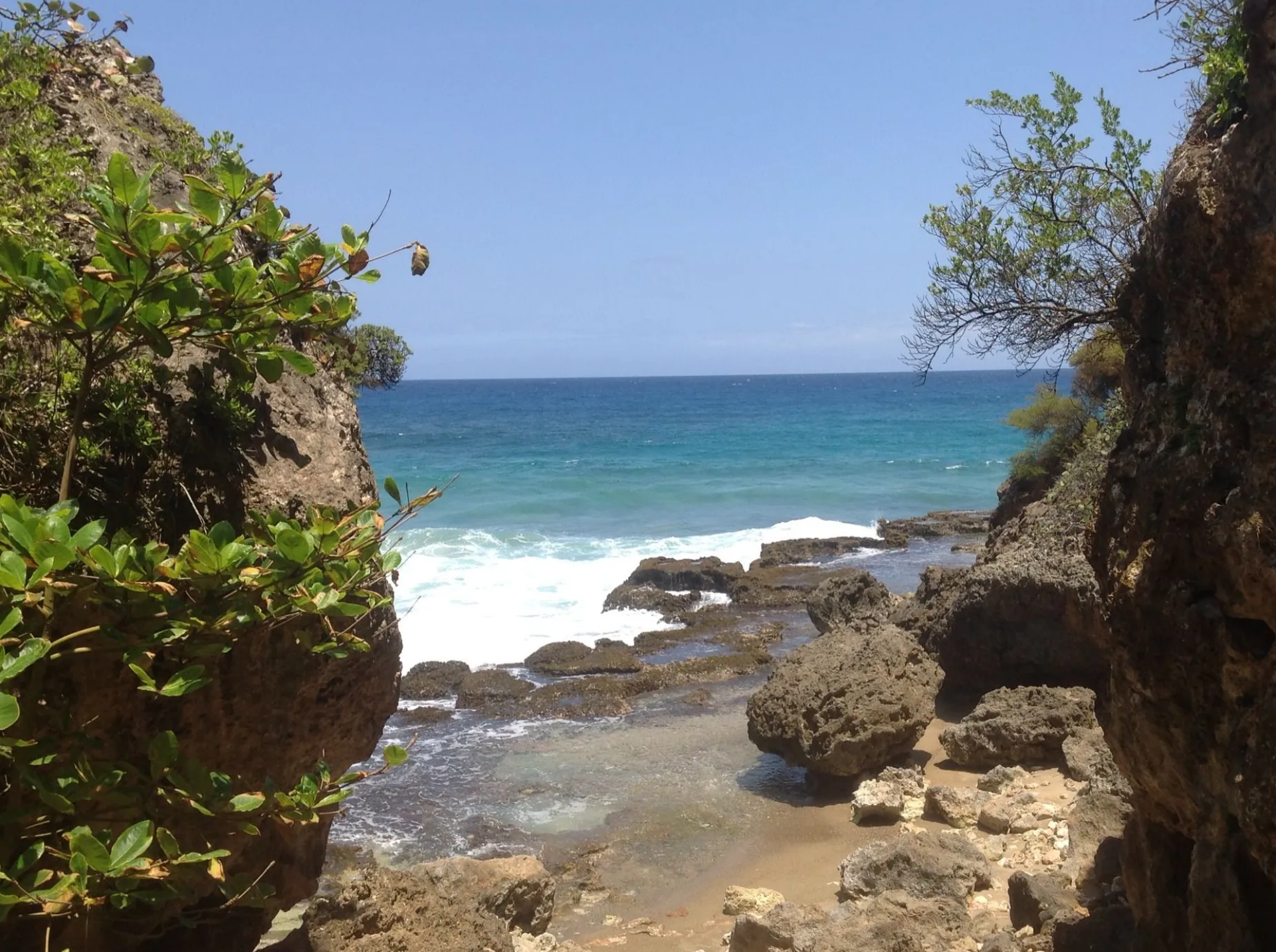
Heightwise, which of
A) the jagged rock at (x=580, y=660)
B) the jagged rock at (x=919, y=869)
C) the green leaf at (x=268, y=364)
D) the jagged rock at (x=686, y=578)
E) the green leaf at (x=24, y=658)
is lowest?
the jagged rock at (x=580, y=660)

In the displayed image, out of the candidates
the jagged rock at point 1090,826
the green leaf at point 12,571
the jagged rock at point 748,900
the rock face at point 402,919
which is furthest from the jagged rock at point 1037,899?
the green leaf at point 12,571

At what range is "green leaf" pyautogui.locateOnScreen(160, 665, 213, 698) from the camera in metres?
2.76

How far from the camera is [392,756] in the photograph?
11.6 feet

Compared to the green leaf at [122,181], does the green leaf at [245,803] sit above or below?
below

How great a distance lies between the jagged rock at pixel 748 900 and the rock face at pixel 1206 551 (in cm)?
344

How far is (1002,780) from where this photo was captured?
352 inches

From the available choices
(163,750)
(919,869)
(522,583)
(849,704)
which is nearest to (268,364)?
(163,750)

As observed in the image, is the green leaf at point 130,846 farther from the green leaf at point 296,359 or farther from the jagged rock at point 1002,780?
the jagged rock at point 1002,780

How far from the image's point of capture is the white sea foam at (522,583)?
17922mm

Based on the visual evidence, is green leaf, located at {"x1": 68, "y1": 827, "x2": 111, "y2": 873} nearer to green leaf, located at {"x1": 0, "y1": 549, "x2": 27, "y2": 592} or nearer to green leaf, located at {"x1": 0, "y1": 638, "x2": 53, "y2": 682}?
green leaf, located at {"x1": 0, "y1": 638, "x2": 53, "y2": 682}

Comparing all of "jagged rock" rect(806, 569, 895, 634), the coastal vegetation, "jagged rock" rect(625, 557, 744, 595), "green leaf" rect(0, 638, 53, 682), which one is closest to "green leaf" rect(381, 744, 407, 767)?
the coastal vegetation

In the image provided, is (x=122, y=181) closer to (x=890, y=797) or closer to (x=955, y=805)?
(x=955, y=805)

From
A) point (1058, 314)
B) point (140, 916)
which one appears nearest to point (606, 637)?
point (1058, 314)

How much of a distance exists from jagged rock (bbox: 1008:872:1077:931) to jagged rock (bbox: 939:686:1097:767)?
354 cm
